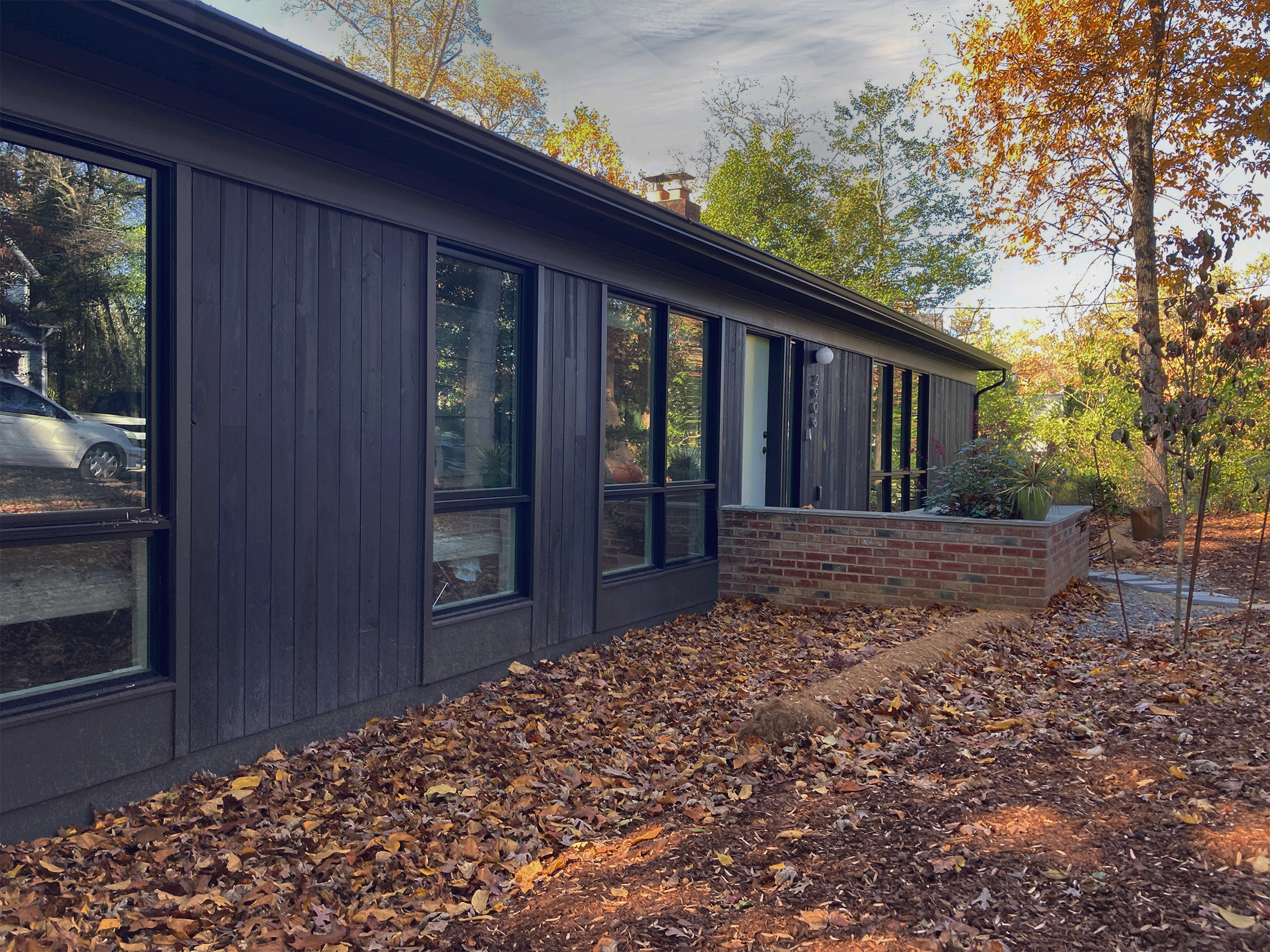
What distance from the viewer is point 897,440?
1284 centimetres

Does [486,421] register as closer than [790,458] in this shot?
Yes

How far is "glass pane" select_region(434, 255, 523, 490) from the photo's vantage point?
505cm

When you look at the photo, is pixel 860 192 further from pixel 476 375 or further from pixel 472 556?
pixel 472 556

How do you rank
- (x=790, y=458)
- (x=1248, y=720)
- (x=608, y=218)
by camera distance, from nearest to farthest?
(x=1248, y=720) < (x=608, y=218) < (x=790, y=458)

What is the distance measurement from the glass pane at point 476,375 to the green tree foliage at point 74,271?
5.53 feet

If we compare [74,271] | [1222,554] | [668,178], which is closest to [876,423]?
[1222,554]

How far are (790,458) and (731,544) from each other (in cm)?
174

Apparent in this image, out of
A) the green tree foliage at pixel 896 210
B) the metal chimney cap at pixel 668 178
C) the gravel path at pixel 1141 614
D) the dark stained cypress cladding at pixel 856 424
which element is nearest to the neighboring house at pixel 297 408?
the gravel path at pixel 1141 614

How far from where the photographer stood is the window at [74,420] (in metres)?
3.20

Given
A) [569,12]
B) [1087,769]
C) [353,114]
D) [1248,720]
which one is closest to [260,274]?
[353,114]

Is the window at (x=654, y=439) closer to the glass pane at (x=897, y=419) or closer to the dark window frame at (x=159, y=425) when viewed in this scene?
the dark window frame at (x=159, y=425)

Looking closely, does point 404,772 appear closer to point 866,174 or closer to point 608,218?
point 608,218

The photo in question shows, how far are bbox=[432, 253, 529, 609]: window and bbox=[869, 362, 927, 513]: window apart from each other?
6.83m

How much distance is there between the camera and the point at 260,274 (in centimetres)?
399
